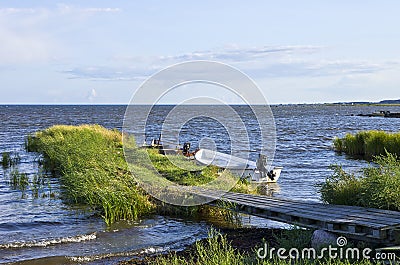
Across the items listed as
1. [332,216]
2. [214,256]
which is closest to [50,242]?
[214,256]

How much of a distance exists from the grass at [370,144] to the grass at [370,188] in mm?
17556

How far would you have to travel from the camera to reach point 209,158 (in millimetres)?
25422

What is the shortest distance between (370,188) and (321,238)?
2146 millimetres

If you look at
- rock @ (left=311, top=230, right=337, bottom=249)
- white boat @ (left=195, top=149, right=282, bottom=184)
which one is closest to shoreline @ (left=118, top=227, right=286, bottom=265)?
rock @ (left=311, top=230, right=337, bottom=249)

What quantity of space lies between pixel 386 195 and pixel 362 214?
842 mm

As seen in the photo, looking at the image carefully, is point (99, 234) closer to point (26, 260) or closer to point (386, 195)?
point (26, 260)

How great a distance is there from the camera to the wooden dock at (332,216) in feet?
30.4

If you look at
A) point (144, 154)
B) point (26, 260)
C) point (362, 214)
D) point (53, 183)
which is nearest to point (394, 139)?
point (144, 154)

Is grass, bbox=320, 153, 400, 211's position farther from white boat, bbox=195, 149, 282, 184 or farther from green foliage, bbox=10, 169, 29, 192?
green foliage, bbox=10, 169, 29, 192

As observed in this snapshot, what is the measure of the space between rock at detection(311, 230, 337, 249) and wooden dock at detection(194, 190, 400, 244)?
122 millimetres

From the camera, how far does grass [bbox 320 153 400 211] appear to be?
1080cm

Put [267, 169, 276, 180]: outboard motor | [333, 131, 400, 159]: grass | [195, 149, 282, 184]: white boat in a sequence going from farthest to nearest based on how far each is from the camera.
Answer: [333, 131, 400, 159]: grass → [267, 169, 276, 180]: outboard motor → [195, 149, 282, 184]: white boat

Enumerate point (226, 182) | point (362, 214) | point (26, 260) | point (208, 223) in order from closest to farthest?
point (362, 214)
point (26, 260)
point (208, 223)
point (226, 182)

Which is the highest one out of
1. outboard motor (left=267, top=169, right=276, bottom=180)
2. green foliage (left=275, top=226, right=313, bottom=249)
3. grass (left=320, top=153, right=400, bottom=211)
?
grass (left=320, top=153, right=400, bottom=211)
